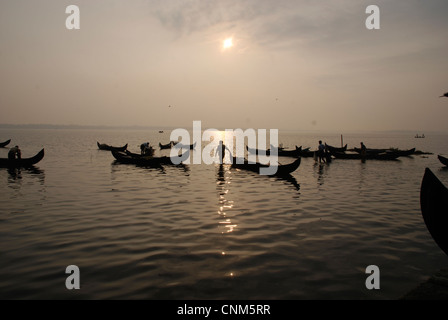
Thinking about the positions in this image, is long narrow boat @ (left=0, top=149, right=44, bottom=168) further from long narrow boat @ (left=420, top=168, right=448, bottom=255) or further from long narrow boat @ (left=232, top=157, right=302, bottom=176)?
long narrow boat @ (left=420, top=168, right=448, bottom=255)

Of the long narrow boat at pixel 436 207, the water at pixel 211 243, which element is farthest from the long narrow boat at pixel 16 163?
the long narrow boat at pixel 436 207

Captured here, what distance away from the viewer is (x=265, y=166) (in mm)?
19734

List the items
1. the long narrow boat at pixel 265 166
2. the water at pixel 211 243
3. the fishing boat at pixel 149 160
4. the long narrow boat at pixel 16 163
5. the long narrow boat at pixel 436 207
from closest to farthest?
the water at pixel 211 243, the long narrow boat at pixel 436 207, the long narrow boat at pixel 265 166, the long narrow boat at pixel 16 163, the fishing boat at pixel 149 160

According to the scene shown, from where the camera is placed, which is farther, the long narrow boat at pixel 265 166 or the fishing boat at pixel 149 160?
the fishing boat at pixel 149 160

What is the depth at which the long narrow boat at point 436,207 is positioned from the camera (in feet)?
18.8

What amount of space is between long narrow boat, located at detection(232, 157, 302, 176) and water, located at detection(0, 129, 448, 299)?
4490 mm

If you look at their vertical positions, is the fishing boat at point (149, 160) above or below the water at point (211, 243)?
above

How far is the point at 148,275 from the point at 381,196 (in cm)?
1159

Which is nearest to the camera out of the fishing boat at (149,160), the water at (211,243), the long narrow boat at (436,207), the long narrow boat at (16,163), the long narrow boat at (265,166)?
the water at (211,243)

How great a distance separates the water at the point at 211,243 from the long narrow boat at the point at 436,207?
0.78 meters

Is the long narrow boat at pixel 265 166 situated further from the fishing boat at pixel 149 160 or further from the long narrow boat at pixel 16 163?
the long narrow boat at pixel 16 163

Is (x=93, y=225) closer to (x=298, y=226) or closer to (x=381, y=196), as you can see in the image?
(x=298, y=226)

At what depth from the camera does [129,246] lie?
23.4 ft
